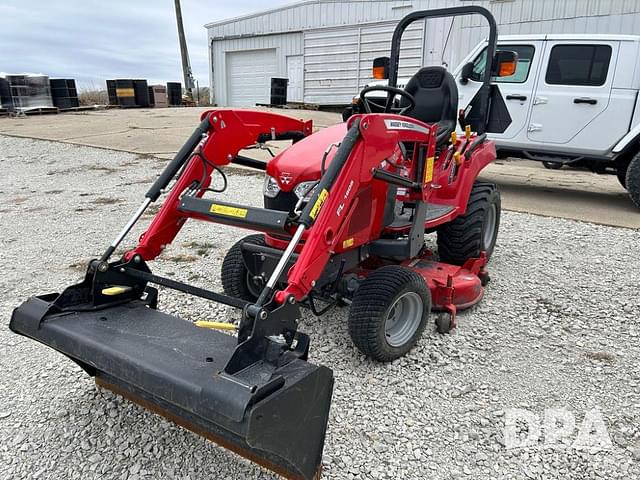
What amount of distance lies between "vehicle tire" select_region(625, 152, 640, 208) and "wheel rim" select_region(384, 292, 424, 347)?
4932 mm

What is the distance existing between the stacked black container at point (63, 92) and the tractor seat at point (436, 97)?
54.1 ft

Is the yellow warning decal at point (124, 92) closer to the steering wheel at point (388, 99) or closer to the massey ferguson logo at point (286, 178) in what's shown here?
the steering wheel at point (388, 99)

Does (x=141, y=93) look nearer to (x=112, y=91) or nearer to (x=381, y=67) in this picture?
(x=112, y=91)

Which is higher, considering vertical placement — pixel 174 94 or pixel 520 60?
pixel 520 60

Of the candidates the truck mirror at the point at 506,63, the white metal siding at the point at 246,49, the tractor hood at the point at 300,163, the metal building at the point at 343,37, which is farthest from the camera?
the white metal siding at the point at 246,49

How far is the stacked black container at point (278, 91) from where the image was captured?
58.9 feet

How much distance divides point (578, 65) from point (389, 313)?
557cm

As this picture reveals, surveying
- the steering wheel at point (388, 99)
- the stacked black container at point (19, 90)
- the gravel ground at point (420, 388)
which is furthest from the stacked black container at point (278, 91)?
→ the steering wheel at point (388, 99)

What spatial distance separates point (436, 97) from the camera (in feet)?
13.7

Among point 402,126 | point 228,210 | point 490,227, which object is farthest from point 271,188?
point 490,227

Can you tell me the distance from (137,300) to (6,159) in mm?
8274

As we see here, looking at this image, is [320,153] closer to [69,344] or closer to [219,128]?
[219,128]

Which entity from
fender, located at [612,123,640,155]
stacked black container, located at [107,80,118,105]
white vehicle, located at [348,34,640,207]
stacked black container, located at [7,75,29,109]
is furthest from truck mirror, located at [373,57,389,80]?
stacked black container, located at [107,80,118,105]

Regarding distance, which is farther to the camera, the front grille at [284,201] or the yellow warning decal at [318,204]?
the front grille at [284,201]
